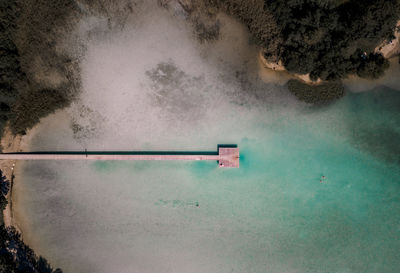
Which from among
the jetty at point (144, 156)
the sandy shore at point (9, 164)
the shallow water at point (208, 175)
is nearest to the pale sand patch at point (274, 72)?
the shallow water at point (208, 175)

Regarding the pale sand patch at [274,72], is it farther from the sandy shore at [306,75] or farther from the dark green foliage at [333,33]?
the dark green foliage at [333,33]

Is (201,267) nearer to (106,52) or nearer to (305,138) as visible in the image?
(305,138)

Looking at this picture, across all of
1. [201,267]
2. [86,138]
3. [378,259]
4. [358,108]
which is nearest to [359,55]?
→ [358,108]

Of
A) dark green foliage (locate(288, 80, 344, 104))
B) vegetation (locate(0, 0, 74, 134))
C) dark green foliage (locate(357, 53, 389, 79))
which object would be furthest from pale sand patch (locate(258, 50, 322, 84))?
vegetation (locate(0, 0, 74, 134))

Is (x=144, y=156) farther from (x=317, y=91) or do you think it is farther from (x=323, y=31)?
(x=323, y=31)

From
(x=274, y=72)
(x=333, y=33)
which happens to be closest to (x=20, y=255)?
(x=274, y=72)

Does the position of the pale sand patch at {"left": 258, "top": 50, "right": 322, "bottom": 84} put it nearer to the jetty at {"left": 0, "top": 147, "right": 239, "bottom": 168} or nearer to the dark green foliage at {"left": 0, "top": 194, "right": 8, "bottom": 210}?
the jetty at {"left": 0, "top": 147, "right": 239, "bottom": 168}
